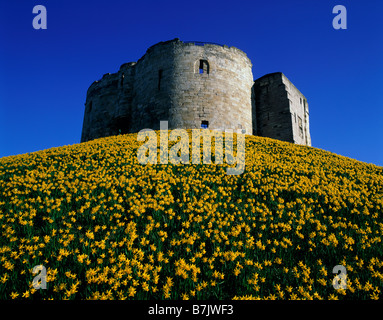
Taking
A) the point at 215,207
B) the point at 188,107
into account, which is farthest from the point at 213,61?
the point at 215,207

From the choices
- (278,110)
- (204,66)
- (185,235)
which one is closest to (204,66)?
(204,66)

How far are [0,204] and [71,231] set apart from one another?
229 centimetres

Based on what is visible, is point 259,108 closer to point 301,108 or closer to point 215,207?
point 301,108

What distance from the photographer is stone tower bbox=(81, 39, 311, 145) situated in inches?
838

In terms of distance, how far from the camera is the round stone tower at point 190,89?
21.2 meters

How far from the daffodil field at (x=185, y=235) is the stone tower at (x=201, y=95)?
1421 centimetres

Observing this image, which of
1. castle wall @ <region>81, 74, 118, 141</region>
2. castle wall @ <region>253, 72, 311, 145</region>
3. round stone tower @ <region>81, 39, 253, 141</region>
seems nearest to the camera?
round stone tower @ <region>81, 39, 253, 141</region>

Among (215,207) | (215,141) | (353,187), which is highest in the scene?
(215,141)

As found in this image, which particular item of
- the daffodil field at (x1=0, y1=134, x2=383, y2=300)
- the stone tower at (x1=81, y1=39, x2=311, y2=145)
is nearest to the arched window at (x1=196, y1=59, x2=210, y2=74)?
the stone tower at (x1=81, y1=39, x2=311, y2=145)

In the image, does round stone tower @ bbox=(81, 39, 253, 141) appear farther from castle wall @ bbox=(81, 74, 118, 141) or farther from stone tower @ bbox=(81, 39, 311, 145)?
castle wall @ bbox=(81, 74, 118, 141)

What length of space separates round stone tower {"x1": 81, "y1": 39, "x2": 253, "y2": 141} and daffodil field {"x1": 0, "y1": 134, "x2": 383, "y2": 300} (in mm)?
13842

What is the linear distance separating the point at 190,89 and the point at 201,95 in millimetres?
1253

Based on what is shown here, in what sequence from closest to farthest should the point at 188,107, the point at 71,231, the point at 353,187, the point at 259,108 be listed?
the point at 71,231 < the point at 353,187 < the point at 188,107 < the point at 259,108
